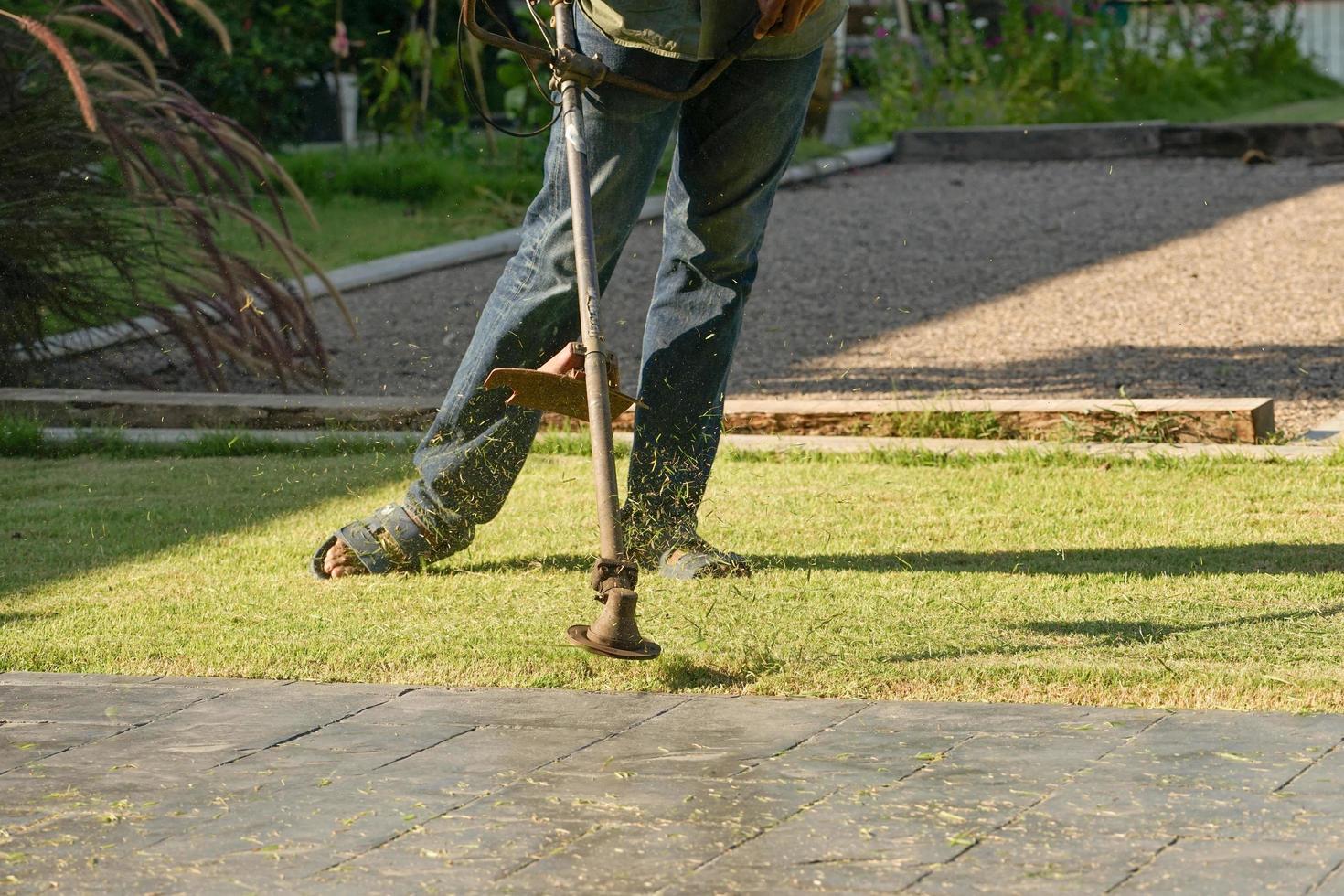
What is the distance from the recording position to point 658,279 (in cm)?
389

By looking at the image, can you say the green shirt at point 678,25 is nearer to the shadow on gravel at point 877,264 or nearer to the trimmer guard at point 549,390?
the trimmer guard at point 549,390

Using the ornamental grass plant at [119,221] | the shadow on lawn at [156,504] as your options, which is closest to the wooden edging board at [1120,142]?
the ornamental grass plant at [119,221]

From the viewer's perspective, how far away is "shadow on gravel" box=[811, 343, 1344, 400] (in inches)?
231

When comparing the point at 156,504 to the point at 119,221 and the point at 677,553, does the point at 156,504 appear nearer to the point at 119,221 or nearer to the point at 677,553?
the point at 677,553

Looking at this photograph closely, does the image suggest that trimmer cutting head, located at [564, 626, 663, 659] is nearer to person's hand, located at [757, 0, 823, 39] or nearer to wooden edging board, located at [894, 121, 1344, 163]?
person's hand, located at [757, 0, 823, 39]

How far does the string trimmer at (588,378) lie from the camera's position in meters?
2.97

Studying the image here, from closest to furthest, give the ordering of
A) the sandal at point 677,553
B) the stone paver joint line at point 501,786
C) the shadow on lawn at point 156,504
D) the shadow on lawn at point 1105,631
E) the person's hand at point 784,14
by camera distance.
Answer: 1. the stone paver joint line at point 501,786
2. the shadow on lawn at point 1105,631
3. the person's hand at point 784,14
4. the sandal at point 677,553
5. the shadow on lawn at point 156,504

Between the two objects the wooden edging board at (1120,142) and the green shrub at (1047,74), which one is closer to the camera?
the wooden edging board at (1120,142)

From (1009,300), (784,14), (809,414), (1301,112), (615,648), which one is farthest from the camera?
(1301,112)

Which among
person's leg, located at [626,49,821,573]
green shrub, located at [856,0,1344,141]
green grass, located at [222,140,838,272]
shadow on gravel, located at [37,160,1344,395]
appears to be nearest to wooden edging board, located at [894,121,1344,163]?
shadow on gravel, located at [37,160,1344,395]

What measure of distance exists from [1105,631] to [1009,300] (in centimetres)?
455

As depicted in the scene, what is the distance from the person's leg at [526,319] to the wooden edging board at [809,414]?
1538mm

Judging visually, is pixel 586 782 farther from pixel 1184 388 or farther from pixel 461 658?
pixel 1184 388

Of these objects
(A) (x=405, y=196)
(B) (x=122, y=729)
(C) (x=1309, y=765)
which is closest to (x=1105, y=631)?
(C) (x=1309, y=765)
